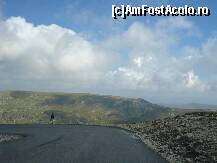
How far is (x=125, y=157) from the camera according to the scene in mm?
33719

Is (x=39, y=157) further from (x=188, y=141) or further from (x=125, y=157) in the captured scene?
(x=188, y=141)

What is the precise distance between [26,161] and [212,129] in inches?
1520

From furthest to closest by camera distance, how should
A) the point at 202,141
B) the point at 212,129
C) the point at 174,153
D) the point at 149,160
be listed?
the point at 212,129
the point at 202,141
the point at 174,153
the point at 149,160

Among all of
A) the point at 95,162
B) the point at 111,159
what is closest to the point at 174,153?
the point at 111,159

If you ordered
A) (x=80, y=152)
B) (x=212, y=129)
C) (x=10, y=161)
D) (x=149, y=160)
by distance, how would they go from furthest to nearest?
(x=212, y=129), (x=80, y=152), (x=149, y=160), (x=10, y=161)

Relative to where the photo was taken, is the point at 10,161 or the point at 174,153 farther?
the point at 174,153

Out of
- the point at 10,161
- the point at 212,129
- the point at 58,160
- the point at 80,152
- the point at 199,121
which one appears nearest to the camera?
the point at 10,161

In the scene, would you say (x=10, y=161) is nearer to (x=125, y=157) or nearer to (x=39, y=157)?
(x=39, y=157)

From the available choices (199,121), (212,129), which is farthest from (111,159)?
(199,121)

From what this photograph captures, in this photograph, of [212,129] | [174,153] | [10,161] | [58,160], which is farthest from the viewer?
[212,129]

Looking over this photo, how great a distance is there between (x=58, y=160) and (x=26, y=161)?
2.64 m

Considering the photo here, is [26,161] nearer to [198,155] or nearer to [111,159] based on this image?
[111,159]

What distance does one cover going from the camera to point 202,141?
4744cm

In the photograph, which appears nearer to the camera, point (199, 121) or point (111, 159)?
point (111, 159)
